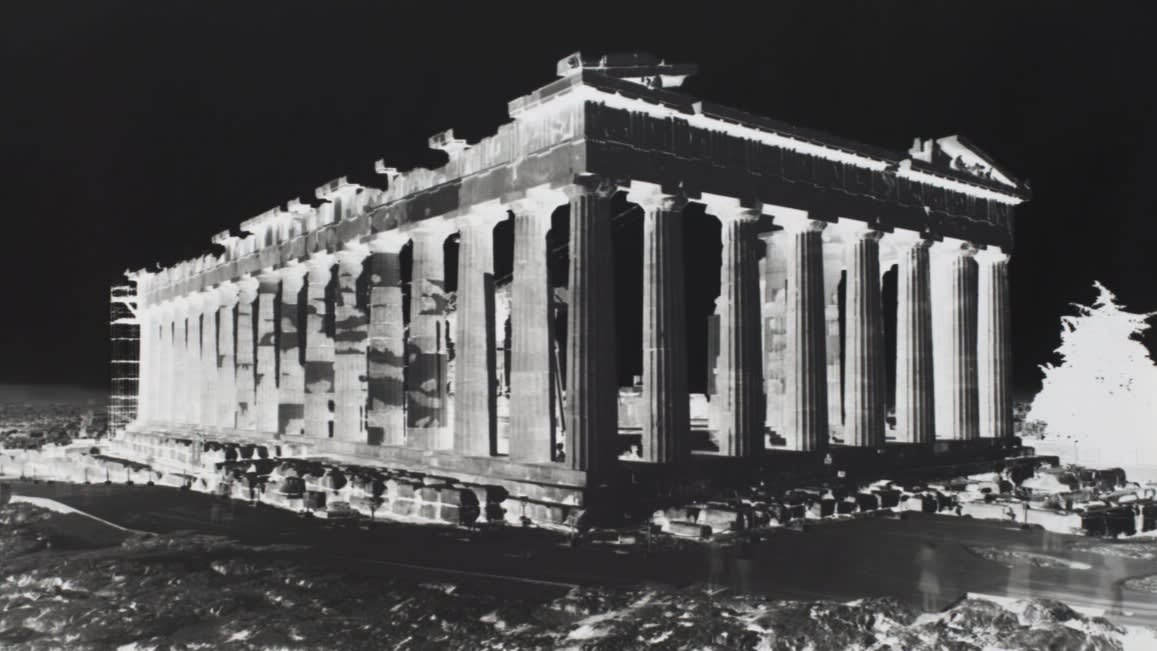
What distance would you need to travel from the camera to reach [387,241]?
34.1m

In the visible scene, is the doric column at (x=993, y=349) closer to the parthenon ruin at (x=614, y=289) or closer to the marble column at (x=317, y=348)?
the parthenon ruin at (x=614, y=289)

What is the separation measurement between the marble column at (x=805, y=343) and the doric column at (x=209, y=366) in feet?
105

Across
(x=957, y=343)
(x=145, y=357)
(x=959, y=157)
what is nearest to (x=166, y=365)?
(x=145, y=357)

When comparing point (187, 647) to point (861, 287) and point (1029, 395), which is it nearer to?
point (861, 287)

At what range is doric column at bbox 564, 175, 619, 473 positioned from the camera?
23.7 meters

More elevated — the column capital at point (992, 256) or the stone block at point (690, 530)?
the column capital at point (992, 256)

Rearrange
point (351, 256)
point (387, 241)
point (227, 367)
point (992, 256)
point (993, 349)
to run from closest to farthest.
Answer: point (387, 241)
point (351, 256)
point (993, 349)
point (992, 256)
point (227, 367)

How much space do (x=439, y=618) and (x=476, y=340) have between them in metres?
14.7

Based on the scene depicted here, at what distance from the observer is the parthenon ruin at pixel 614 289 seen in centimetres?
2444

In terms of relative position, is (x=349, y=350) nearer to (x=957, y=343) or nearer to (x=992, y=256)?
(x=957, y=343)

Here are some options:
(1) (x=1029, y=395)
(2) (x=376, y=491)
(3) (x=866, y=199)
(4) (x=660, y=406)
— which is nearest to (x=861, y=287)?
(3) (x=866, y=199)

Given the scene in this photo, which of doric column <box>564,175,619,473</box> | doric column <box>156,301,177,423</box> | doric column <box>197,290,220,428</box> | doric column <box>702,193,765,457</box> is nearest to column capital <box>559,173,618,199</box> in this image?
doric column <box>564,175,619,473</box>

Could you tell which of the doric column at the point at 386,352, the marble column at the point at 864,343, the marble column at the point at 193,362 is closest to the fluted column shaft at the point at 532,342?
the doric column at the point at 386,352

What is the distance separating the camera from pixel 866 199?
32188 mm
